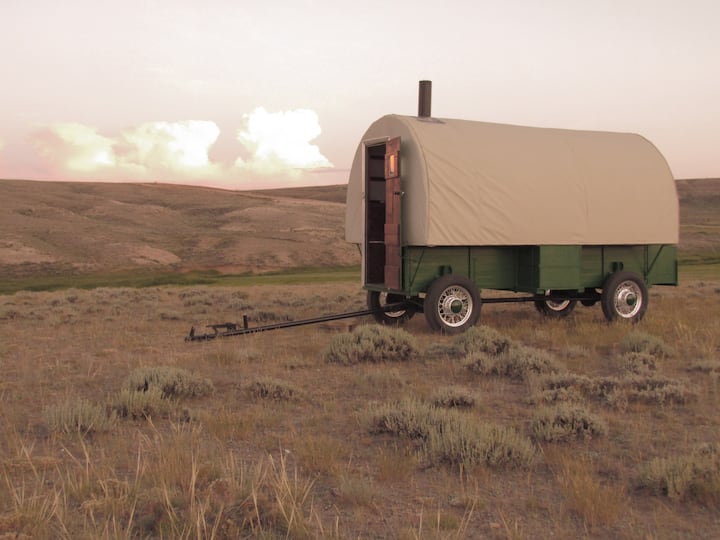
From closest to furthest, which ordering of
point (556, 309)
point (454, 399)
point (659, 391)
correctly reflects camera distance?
1. point (454, 399)
2. point (659, 391)
3. point (556, 309)

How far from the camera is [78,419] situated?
5.45m

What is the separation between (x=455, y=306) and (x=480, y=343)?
1946 millimetres

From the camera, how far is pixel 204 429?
5574 millimetres

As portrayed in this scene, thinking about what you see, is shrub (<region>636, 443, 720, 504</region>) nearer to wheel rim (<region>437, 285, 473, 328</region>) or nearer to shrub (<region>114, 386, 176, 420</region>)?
shrub (<region>114, 386, 176, 420</region>)

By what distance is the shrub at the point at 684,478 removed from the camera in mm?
4102

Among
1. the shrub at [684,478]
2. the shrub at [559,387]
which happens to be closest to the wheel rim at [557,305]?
the shrub at [559,387]

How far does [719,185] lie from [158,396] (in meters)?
107

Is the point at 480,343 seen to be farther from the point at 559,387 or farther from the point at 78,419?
the point at 78,419

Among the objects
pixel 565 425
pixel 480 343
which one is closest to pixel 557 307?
pixel 480 343

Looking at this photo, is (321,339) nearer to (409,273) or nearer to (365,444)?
(409,273)

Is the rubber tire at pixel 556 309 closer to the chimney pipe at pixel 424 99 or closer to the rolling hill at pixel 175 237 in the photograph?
the chimney pipe at pixel 424 99

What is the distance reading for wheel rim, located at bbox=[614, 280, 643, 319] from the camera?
39.6ft

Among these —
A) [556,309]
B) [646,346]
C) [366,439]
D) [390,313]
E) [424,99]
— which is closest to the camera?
[366,439]

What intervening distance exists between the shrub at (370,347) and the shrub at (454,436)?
306 centimetres
